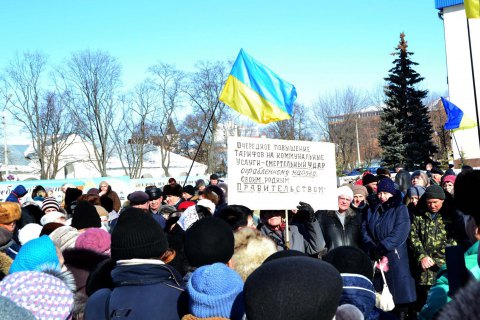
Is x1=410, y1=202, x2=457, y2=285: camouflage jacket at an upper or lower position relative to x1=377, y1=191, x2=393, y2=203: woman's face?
lower

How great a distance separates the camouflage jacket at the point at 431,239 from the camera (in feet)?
21.4

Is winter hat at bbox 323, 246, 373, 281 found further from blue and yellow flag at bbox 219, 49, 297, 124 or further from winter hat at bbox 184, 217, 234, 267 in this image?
blue and yellow flag at bbox 219, 49, 297, 124

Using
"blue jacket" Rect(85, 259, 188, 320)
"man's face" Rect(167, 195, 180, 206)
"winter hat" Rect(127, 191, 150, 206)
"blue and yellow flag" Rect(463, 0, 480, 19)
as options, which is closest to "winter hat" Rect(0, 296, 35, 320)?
"blue jacket" Rect(85, 259, 188, 320)

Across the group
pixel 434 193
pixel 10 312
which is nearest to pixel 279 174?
pixel 434 193

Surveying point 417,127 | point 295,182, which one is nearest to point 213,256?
point 295,182

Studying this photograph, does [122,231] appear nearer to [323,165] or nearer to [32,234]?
[32,234]

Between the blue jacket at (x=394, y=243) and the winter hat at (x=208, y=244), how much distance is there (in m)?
3.43

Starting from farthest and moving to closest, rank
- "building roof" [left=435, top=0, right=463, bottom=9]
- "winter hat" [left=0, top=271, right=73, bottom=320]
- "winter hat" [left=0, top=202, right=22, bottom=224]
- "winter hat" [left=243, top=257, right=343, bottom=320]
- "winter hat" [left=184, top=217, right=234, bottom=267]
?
"building roof" [left=435, top=0, right=463, bottom=9]
"winter hat" [left=0, top=202, right=22, bottom=224]
"winter hat" [left=184, top=217, right=234, bottom=267]
"winter hat" [left=0, top=271, right=73, bottom=320]
"winter hat" [left=243, top=257, right=343, bottom=320]

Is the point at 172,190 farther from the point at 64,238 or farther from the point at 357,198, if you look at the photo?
the point at 64,238

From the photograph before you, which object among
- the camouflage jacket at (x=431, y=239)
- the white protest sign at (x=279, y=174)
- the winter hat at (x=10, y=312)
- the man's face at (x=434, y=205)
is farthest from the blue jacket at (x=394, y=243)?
the winter hat at (x=10, y=312)

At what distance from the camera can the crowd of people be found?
1865mm

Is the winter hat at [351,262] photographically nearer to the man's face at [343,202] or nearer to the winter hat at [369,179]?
the man's face at [343,202]

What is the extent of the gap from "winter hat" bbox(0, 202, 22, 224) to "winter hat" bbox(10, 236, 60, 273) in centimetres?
Answer: 246

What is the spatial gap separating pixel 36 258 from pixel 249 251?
145 cm
